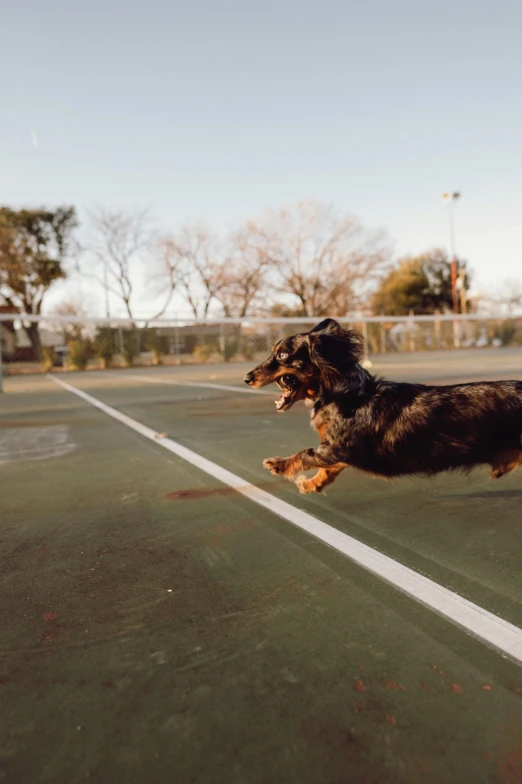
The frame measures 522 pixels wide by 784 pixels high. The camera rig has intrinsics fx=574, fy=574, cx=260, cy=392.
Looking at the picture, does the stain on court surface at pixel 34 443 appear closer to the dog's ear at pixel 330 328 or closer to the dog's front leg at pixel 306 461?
the dog's front leg at pixel 306 461

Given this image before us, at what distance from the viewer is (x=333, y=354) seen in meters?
4.14

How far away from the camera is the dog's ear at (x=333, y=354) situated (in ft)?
13.5

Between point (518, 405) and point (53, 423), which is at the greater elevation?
point (518, 405)

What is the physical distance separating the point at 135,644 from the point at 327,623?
0.72 m

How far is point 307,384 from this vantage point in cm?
432

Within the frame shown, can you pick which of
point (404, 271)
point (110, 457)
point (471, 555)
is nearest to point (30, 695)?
point (471, 555)

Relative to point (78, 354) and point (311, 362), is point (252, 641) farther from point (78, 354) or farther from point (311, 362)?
point (78, 354)

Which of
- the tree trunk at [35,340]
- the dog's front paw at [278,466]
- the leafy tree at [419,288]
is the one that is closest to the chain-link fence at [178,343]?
the tree trunk at [35,340]

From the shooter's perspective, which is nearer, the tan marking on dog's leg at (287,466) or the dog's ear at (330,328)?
the tan marking on dog's leg at (287,466)

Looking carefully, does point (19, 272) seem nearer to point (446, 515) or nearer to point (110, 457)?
point (110, 457)

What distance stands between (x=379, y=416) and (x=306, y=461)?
605mm

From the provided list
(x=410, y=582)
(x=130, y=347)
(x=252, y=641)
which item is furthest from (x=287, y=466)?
(x=130, y=347)

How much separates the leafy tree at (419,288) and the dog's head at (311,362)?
56982 millimetres

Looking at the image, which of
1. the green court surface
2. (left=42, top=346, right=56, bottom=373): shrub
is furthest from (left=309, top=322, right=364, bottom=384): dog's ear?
(left=42, top=346, right=56, bottom=373): shrub
